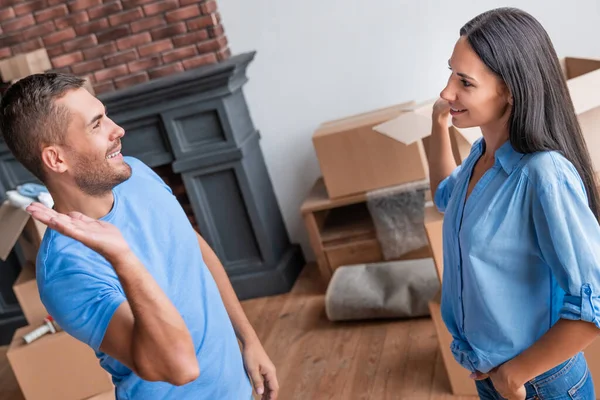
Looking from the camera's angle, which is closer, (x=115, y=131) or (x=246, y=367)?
(x=115, y=131)

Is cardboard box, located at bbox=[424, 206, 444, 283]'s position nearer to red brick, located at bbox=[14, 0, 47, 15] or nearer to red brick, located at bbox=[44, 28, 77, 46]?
red brick, located at bbox=[44, 28, 77, 46]

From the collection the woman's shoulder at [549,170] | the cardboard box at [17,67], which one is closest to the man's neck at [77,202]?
the woman's shoulder at [549,170]

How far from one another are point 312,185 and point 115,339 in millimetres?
2552

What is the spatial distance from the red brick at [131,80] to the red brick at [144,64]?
0.03 m

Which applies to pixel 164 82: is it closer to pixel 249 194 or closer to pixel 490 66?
pixel 249 194

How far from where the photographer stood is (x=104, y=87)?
11.5ft

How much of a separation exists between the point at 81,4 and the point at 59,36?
0.69 feet

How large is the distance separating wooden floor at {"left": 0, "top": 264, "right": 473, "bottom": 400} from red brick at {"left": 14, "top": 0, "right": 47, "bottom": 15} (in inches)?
72.7

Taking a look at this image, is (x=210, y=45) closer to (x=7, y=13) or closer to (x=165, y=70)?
(x=165, y=70)

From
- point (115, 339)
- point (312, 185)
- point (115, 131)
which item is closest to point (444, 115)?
point (115, 131)

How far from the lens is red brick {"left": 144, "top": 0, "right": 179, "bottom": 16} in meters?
3.33

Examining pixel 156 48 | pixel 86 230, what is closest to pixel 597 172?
pixel 86 230

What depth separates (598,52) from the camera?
3.10 meters

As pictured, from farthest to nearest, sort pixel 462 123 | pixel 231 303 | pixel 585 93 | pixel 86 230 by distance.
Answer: pixel 585 93 < pixel 231 303 < pixel 462 123 < pixel 86 230
